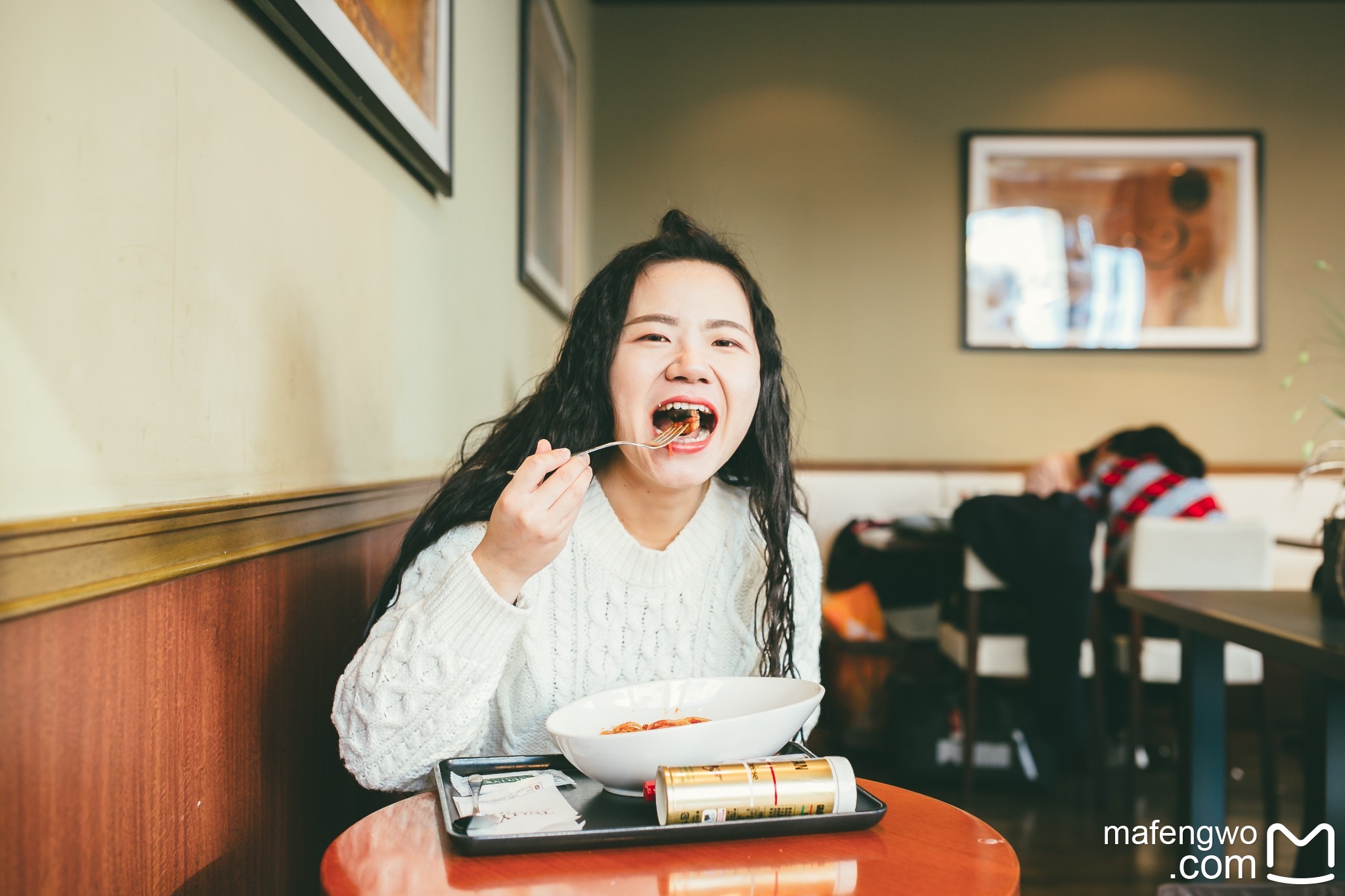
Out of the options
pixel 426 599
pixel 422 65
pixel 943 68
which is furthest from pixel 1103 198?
pixel 426 599

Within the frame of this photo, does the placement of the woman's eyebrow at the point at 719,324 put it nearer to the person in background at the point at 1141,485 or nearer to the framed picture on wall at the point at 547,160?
the framed picture on wall at the point at 547,160

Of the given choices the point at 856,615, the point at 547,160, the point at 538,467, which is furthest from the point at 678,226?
the point at 856,615

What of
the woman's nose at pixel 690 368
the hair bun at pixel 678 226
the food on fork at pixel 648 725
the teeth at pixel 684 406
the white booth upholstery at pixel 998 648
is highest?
the hair bun at pixel 678 226

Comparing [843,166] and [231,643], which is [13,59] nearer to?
[231,643]

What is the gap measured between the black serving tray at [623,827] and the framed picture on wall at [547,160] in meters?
1.87

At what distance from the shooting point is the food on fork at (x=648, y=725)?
74 centimetres

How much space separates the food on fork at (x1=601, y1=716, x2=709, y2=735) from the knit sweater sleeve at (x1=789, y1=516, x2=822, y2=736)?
30cm

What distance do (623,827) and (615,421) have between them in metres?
0.53

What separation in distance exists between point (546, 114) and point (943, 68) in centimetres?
218

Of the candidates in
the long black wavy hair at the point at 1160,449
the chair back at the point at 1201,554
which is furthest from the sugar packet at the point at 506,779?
the long black wavy hair at the point at 1160,449

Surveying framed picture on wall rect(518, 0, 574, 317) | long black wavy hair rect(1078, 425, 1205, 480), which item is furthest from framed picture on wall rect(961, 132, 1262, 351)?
framed picture on wall rect(518, 0, 574, 317)

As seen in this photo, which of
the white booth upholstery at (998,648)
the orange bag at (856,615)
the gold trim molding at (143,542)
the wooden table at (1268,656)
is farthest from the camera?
the orange bag at (856,615)

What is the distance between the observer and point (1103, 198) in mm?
4008

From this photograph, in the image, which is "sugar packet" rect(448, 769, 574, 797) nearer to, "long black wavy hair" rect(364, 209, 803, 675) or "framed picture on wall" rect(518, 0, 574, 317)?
"long black wavy hair" rect(364, 209, 803, 675)
